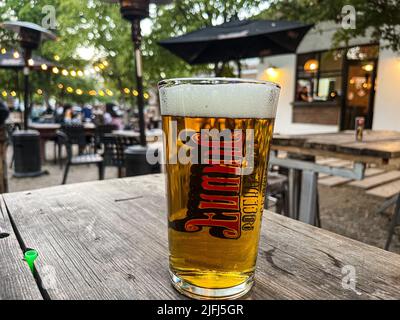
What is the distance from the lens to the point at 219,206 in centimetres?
48

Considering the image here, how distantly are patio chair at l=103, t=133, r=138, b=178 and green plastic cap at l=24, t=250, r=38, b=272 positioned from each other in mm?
3730

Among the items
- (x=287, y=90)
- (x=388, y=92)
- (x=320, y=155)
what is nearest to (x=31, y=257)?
(x=320, y=155)

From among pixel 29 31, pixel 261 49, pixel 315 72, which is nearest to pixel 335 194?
pixel 261 49

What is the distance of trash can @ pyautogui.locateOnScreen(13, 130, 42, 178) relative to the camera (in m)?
5.58

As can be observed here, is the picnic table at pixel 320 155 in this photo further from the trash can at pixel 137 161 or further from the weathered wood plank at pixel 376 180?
the weathered wood plank at pixel 376 180

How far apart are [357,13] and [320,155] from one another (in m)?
3.08

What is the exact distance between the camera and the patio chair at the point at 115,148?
4.30 metres

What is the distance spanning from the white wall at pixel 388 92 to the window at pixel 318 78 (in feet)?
3.70

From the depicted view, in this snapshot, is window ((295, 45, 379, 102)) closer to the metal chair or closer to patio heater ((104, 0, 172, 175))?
the metal chair

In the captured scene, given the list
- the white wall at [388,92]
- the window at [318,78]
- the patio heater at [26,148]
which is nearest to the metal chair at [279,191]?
the patio heater at [26,148]

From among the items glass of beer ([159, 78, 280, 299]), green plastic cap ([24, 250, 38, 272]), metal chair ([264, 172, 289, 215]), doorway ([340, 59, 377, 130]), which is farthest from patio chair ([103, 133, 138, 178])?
doorway ([340, 59, 377, 130])

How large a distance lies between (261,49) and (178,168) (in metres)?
4.04

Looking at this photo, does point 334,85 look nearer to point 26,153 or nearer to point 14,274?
point 26,153
